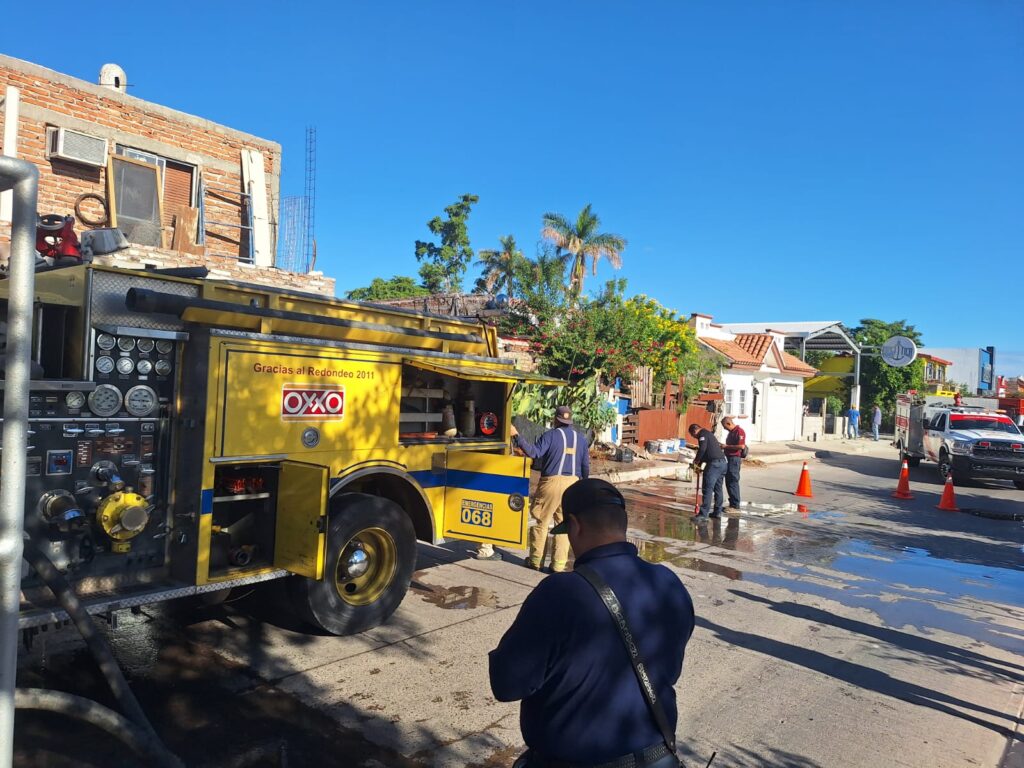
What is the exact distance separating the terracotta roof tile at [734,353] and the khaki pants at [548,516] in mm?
19458

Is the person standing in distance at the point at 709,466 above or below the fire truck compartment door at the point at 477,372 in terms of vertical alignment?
below

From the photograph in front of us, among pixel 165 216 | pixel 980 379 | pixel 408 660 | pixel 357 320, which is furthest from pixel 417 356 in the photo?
pixel 980 379

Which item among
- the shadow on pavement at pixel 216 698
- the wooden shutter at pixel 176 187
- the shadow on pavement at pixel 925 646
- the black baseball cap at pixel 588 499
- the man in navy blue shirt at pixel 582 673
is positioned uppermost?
the wooden shutter at pixel 176 187

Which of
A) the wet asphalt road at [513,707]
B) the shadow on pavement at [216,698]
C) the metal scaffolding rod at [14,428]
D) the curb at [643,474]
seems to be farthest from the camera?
the curb at [643,474]

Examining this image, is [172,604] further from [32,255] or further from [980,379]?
[980,379]

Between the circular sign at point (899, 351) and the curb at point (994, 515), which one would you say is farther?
the circular sign at point (899, 351)

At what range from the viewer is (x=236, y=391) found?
15.5 feet

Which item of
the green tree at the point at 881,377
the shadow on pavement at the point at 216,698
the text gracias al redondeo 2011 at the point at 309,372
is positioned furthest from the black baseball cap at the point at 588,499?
the green tree at the point at 881,377

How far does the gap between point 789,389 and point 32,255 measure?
32.3m

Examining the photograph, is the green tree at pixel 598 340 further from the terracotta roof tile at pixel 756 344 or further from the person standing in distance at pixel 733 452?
the terracotta roof tile at pixel 756 344

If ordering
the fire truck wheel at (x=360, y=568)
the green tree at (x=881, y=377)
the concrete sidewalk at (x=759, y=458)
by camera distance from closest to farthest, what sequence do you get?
the fire truck wheel at (x=360, y=568) → the concrete sidewalk at (x=759, y=458) → the green tree at (x=881, y=377)

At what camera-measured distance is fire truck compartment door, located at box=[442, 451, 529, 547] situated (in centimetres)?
629

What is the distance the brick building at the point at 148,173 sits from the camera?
1081cm

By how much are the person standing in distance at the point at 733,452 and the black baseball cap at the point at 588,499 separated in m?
9.69
